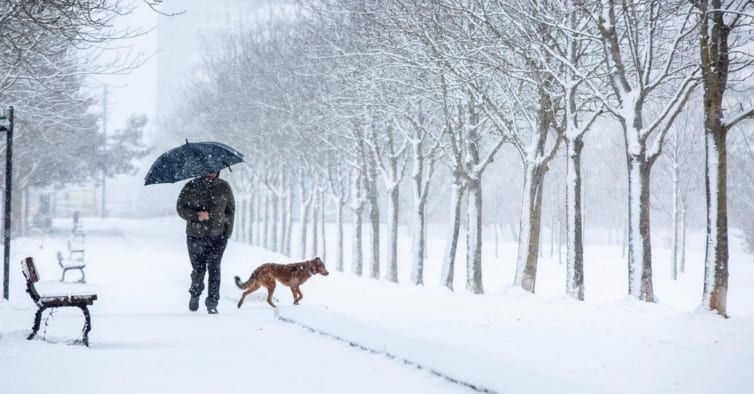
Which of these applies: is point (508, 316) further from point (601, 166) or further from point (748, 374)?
point (601, 166)

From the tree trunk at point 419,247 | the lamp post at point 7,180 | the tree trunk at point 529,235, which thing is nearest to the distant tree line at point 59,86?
the lamp post at point 7,180

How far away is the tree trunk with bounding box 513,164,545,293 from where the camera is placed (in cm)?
1521

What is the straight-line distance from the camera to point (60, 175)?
4278 cm

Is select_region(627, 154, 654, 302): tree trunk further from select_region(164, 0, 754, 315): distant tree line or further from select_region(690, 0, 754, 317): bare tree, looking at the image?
select_region(690, 0, 754, 317): bare tree

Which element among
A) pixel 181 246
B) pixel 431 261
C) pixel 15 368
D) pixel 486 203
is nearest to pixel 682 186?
pixel 431 261

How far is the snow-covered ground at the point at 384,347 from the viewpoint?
588 centimetres

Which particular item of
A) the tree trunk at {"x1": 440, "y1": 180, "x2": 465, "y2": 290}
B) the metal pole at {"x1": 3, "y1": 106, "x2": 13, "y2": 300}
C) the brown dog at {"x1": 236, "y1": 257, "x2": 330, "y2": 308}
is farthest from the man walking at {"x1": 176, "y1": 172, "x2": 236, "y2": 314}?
the tree trunk at {"x1": 440, "y1": 180, "x2": 465, "y2": 290}

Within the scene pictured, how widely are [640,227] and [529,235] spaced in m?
3.38

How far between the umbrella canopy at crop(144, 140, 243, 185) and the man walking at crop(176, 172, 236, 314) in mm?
162

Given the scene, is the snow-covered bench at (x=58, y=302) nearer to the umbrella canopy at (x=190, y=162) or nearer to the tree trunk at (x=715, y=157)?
the umbrella canopy at (x=190, y=162)

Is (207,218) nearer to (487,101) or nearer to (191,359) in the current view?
(191,359)

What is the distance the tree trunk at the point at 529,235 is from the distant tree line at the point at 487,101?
3cm

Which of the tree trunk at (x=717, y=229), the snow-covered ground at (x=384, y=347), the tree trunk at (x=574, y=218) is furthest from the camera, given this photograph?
the tree trunk at (x=574, y=218)

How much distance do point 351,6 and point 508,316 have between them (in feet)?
34.8
